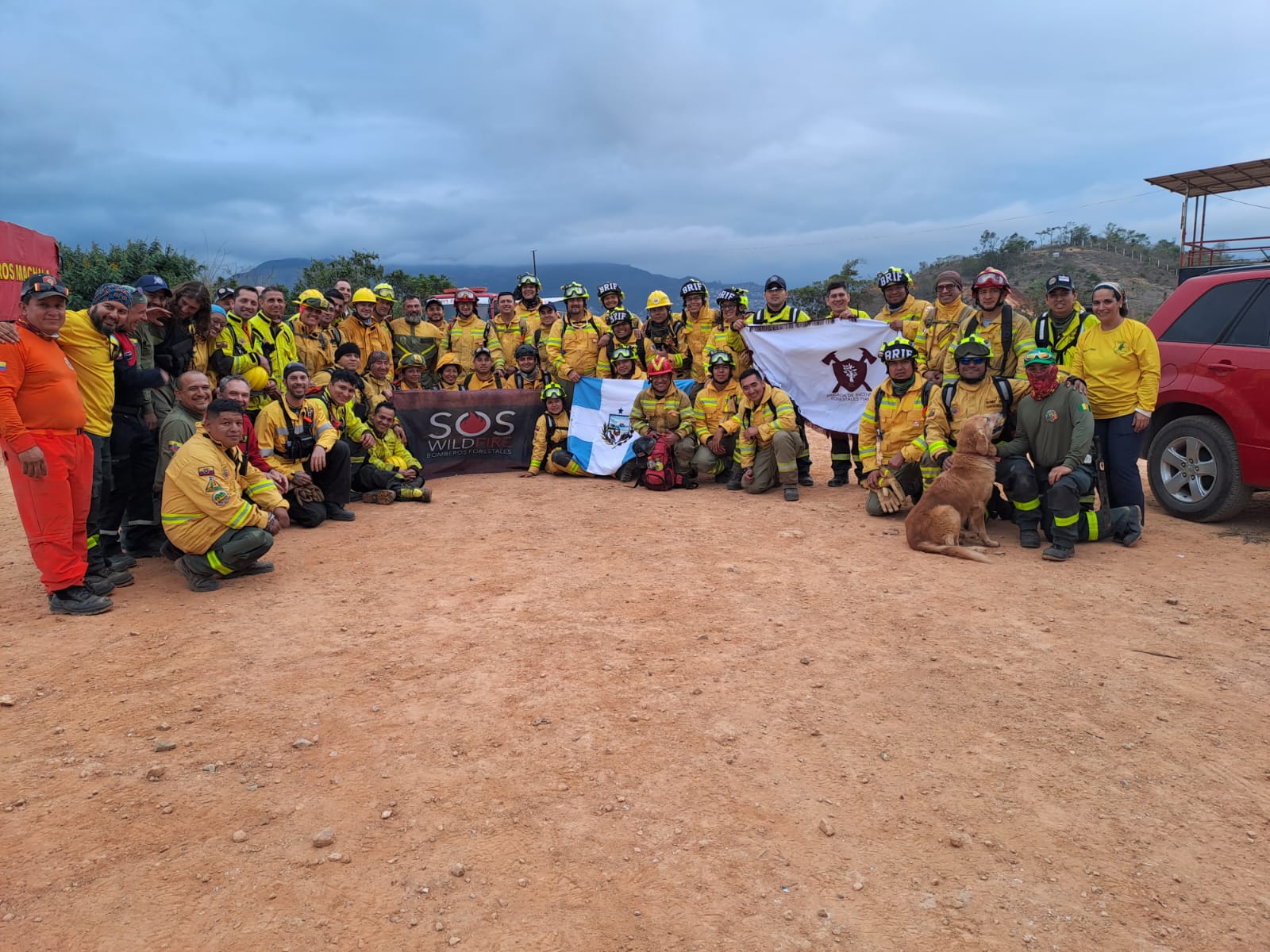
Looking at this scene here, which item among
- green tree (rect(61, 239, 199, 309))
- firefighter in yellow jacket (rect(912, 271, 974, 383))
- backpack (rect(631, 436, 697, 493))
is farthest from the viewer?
green tree (rect(61, 239, 199, 309))

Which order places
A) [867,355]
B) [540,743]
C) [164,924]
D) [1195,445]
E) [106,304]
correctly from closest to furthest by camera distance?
1. [164,924]
2. [540,743]
3. [106,304]
4. [1195,445]
5. [867,355]

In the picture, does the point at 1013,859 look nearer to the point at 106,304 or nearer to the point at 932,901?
the point at 932,901

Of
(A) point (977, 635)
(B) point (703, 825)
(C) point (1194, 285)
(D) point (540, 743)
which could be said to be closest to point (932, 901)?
(B) point (703, 825)

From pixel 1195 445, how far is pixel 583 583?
543cm

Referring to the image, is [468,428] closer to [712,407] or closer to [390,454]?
[390,454]

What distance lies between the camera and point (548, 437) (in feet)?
31.6

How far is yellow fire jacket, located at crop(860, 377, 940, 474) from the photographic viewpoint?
23.0 feet

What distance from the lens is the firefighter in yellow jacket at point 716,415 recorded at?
8.70m

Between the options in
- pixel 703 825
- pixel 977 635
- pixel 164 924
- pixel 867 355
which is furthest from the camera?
pixel 867 355

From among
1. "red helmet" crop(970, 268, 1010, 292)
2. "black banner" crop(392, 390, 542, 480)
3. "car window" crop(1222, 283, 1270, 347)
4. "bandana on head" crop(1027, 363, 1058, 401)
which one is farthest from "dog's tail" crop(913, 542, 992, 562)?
"black banner" crop(392, 390, 542, 480)

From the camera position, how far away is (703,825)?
2711 mm

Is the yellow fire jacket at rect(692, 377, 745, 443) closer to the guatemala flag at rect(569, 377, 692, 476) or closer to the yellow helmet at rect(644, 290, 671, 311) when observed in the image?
the guatemala flag at rect(569, 377, 692, 476)

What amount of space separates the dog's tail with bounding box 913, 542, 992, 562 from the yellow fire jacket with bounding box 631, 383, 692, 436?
3497 mm

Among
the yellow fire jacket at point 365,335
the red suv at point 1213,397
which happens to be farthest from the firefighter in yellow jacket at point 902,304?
the yellow fire jacket at point 365,335
